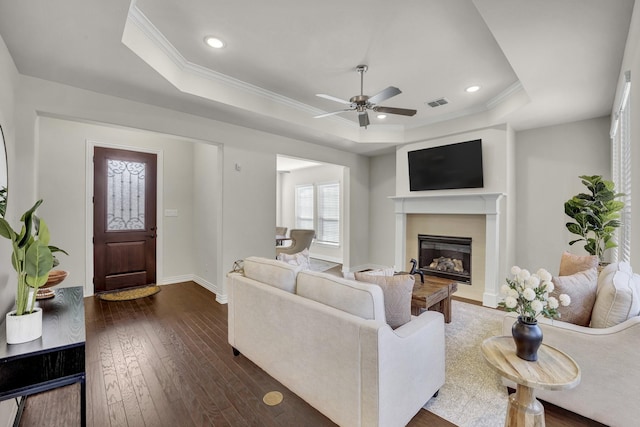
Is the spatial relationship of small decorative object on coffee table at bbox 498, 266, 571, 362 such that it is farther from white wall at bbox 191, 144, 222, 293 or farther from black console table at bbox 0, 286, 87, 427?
white wall at bbox 191, 144, 222, 293

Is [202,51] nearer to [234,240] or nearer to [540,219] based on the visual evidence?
[234,240]

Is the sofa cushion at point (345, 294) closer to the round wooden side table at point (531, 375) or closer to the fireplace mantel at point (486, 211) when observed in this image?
the round wooden side table at point (531, 375)

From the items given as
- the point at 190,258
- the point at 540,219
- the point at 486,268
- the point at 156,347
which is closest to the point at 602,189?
the point at 540,219

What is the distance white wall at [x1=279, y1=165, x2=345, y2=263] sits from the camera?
25.0ft

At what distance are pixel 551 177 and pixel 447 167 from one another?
1.43 meters

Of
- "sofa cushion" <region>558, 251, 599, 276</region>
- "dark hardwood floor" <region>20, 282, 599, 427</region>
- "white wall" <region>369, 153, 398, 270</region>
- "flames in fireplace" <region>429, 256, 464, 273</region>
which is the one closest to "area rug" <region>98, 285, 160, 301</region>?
"dark hardwood floor" <region>20, 282, 599, 427</region>

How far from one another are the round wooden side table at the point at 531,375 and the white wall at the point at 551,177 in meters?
3.37

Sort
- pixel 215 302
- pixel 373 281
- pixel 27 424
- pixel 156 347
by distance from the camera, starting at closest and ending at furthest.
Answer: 1. pixel 27 424
2. pixel 373 281
3. pixel 156 347
4. pixel 215 302

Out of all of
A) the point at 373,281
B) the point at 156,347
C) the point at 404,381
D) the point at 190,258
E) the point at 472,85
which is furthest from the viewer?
the point at 190,258

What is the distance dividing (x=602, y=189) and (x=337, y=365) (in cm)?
326

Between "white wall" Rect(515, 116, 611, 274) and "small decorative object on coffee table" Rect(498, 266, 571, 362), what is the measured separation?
3.44 metres

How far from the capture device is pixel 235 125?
422 cm

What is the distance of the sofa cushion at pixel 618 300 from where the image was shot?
5.64ft

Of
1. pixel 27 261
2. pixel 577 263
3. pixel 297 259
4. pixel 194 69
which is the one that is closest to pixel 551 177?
pixel 577 263
